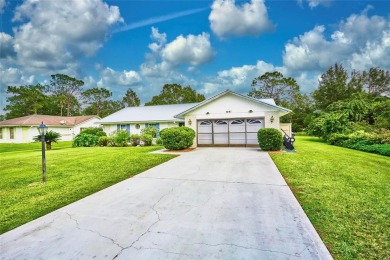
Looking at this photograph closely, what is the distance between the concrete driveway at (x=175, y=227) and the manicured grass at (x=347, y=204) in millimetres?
311

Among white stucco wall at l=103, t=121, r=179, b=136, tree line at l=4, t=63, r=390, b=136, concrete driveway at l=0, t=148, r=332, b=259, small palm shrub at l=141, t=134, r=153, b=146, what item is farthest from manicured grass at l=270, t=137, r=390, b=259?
tree line at l=4, t=63, r=390, b=136

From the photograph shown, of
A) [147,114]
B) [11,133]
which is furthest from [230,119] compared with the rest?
[11,133]

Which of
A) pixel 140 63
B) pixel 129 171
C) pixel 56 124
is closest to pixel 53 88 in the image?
pixel 56 124

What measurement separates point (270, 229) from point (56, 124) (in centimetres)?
3528

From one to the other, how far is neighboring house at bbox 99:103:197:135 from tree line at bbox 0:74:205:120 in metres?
20.9

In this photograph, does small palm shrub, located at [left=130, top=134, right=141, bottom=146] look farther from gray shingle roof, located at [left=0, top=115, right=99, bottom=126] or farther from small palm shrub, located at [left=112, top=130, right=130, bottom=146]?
gray shingle roof, located at [left=0, top=115, right=99, bottom=126]

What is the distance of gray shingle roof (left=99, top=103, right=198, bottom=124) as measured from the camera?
872 inches

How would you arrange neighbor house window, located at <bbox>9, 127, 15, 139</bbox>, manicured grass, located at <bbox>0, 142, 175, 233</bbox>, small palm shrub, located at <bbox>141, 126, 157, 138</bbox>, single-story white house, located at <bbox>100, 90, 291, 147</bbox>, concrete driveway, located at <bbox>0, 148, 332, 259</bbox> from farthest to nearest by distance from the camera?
1. neighbor house window, located at <bbox>9, 127, 15, 139</bbox>
2. small palm shrub, located at <bbox>141, 126, 157, 138</bbox>
3. single-story white house, located at <bbox>100, 90, 291, 147</bbox>
4. manicured grass, located at <bbox>0, 142, 175, 233</bbox>
5. concrete driveway, located at <bbox>0, 148, 332, 259</bbox>

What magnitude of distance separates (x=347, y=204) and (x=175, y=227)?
3.84 metres

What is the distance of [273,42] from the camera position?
2364cm

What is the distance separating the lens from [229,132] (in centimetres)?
1720

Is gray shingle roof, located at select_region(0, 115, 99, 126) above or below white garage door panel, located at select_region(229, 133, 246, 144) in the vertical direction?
above

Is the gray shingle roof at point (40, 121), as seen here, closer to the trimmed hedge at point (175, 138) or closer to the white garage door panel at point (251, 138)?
the trimmed hedge at point (175, 138)

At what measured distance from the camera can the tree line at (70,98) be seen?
150 ft
